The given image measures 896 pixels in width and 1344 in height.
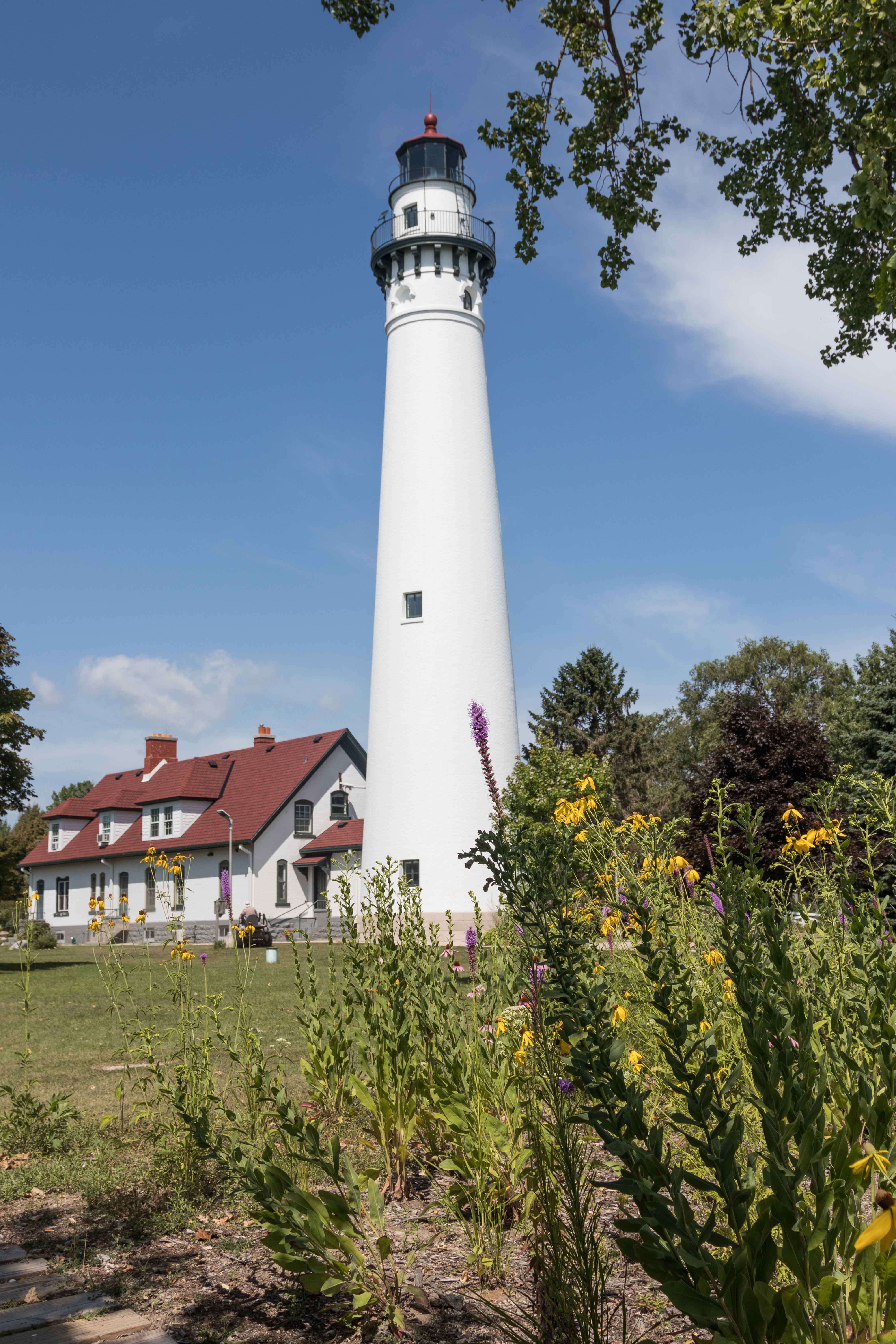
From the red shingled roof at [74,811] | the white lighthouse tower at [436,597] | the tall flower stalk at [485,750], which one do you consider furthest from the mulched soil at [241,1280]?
the red shingled roof at [74,811]

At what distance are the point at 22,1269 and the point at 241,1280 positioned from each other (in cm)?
90

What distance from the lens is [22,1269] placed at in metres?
3.61

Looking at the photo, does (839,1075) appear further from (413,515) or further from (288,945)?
(288,945)

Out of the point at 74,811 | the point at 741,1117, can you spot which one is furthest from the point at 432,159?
the point at 74,811

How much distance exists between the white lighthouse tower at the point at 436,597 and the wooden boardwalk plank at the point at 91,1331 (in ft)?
54.9

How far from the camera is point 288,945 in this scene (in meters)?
31.0

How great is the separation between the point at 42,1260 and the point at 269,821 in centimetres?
3185

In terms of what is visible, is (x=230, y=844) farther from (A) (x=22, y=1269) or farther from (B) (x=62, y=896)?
(A) (x=22, y=1269)

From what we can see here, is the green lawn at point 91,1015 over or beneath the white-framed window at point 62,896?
beneath

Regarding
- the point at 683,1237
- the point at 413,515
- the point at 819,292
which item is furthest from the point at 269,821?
the point at 683,1237

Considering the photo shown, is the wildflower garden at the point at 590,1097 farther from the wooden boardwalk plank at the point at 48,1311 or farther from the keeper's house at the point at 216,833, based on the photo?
the keeper's house at the point at 216,833

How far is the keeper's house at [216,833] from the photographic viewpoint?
35.0m

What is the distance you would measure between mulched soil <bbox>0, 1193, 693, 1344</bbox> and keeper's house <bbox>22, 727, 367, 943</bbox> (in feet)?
85.1

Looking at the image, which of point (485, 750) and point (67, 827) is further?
point (67, 827)
